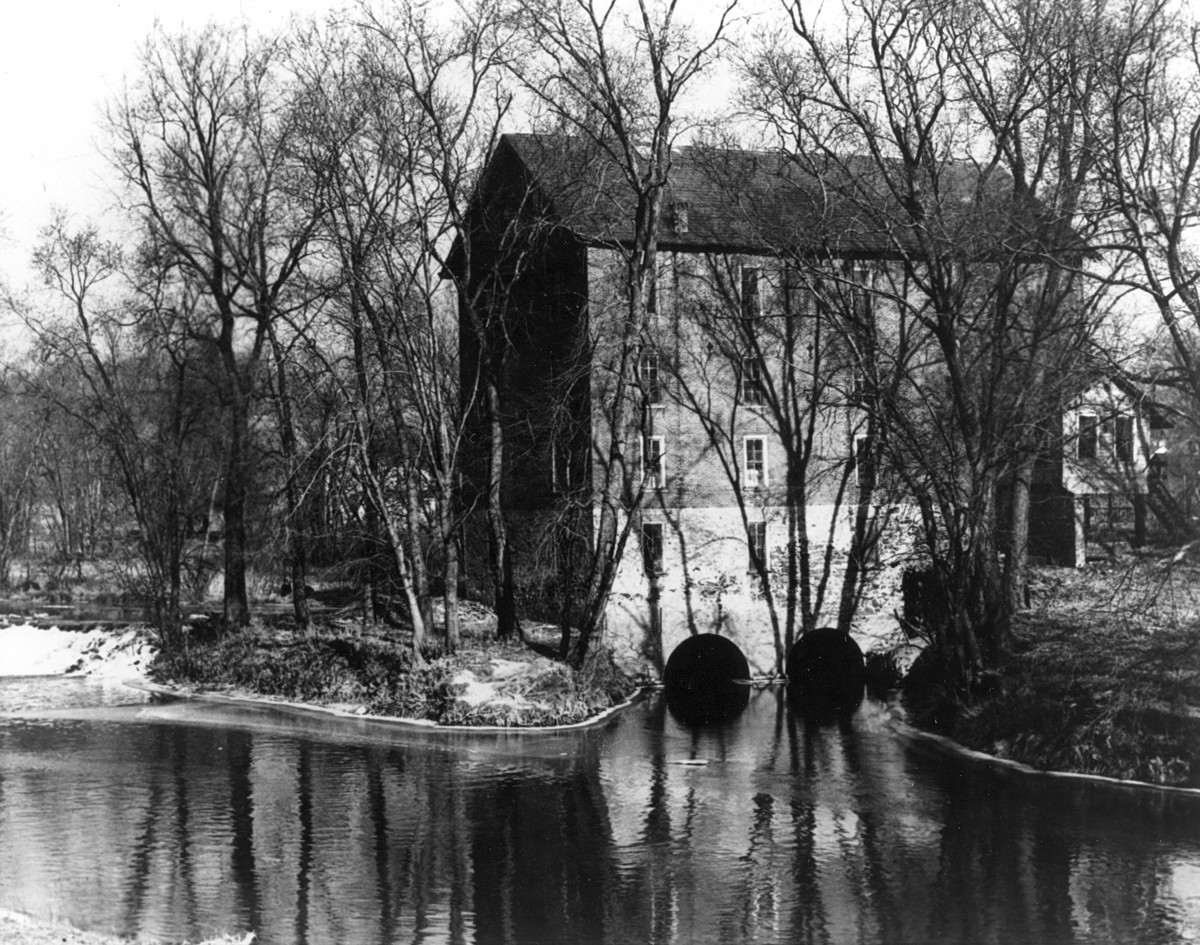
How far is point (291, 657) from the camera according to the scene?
96.2 feet

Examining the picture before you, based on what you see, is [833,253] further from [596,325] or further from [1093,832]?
[1093,832]

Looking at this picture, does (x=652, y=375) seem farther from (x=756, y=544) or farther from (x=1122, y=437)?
(x=1122, y=437)

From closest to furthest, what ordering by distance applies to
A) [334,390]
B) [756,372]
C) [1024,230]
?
[1024,230] → [334,390] → [756,372]

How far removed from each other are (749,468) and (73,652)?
62.4ft

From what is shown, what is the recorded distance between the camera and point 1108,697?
1980 cm

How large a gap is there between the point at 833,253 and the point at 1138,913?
18.8 metres

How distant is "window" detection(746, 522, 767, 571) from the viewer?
30.7 m

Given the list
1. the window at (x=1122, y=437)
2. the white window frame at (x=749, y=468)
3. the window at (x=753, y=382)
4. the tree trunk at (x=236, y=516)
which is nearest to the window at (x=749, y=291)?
the window at (x=753, y=382)

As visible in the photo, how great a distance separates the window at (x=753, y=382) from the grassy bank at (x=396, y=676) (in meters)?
8.10

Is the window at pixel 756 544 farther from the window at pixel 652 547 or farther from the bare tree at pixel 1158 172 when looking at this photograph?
the bare tree at pixel 1158 172

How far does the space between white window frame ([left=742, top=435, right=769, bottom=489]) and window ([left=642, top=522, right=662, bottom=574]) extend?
2801 millimetres

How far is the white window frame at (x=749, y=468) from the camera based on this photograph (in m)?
31.4

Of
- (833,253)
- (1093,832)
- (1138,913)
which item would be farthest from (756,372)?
(1138,913)

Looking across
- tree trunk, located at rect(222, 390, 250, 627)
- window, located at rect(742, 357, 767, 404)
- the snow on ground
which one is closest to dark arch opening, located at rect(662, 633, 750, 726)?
window, located at rect(742, 357, 767, 404)
